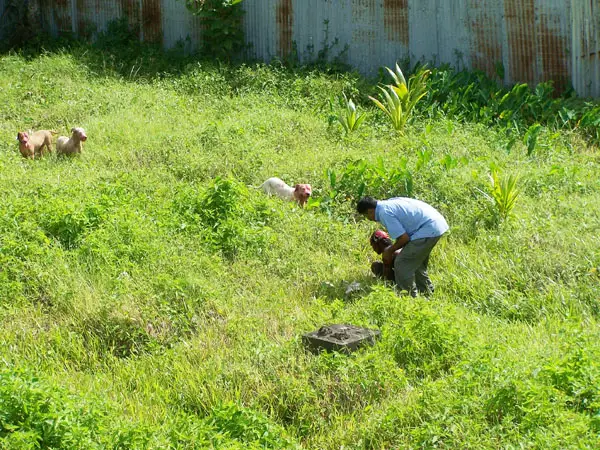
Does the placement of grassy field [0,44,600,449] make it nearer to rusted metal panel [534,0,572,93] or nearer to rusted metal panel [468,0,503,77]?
rusted metal panel [468,0,503,77]

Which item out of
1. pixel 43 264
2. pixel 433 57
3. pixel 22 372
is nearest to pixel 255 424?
pixel 22 372

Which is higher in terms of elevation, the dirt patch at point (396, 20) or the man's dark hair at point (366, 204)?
the dirt patch at point (396, 20)

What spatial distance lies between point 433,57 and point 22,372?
9.88m

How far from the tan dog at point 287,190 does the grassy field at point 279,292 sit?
0.57 ft

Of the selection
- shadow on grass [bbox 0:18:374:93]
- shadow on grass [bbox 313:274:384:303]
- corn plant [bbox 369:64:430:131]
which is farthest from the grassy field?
shadow on grass [bbox 0:18:374:93]

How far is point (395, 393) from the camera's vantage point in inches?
277

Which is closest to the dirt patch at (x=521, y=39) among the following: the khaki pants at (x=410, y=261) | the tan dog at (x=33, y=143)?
the khaki pants at (x=410, y=261)

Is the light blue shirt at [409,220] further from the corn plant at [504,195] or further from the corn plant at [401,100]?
the corn plant at [401,100]

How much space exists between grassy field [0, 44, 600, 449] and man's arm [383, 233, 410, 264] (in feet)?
1.27

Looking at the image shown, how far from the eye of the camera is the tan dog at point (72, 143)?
41.1 feet

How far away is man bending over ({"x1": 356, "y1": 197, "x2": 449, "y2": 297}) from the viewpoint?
8.87m

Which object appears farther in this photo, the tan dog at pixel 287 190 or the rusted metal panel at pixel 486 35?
the rusted metal panel at pixel 486 35

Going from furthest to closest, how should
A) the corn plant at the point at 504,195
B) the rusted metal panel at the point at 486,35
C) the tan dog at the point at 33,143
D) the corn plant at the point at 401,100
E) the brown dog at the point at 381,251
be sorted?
the rusted metal panel at the point at 486,35
the corn plant at the point at 401,100
the tan dog at the point at 33,143
the corn plant at the point at 504,195
the brown dog at the point at 381,251

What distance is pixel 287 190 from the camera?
1095 cm
